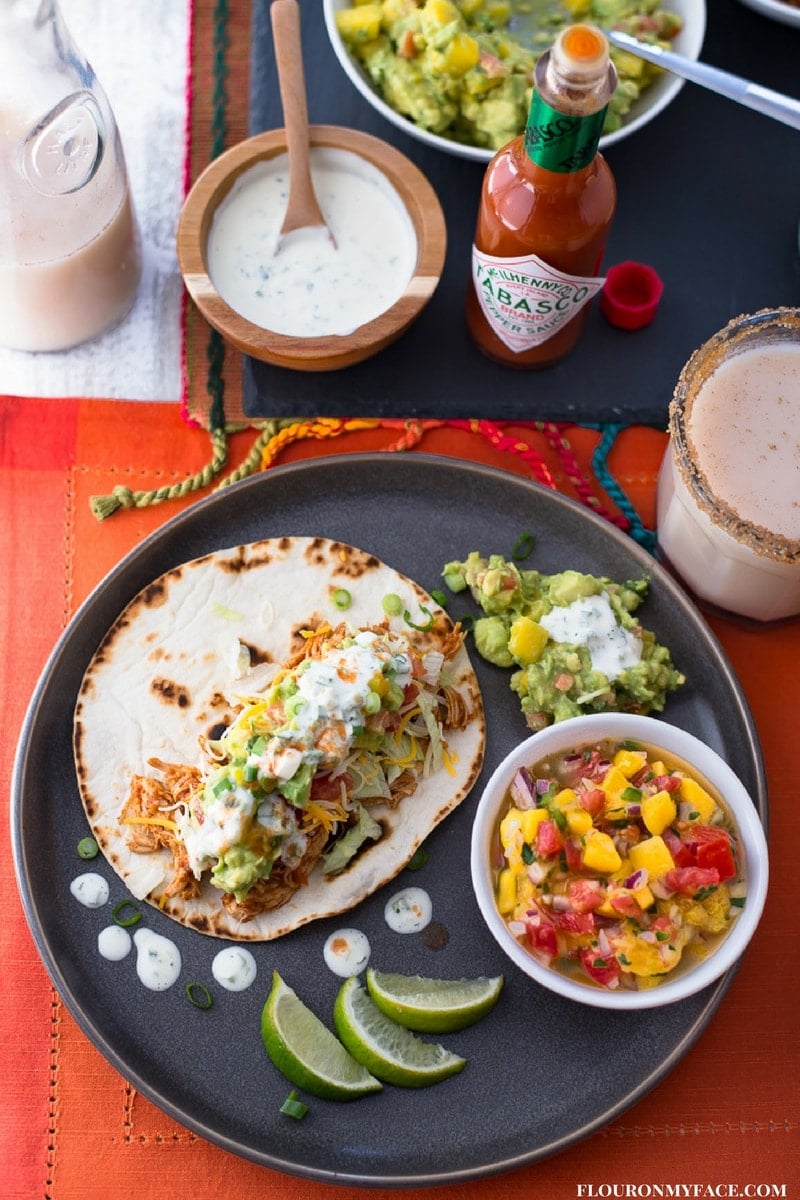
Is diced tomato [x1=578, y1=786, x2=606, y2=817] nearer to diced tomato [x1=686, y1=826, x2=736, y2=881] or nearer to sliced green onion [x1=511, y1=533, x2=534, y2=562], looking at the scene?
diced tomato [x1=686, y1=826, x2=736, y2=881]

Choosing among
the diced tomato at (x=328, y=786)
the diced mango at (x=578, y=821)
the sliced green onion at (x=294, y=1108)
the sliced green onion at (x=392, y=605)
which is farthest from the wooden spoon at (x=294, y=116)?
the sliced green onion at (x=294, y=1108)

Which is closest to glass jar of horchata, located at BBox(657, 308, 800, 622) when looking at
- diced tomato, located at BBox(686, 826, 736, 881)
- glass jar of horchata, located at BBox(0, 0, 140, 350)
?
diced tomato, located at BBox(686, 826, 736, 881)

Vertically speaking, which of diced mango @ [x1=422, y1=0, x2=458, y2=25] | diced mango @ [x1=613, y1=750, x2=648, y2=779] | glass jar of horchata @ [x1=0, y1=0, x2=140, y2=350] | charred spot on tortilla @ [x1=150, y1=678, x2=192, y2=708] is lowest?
charred spot on tortilla @ [x1=150, y1=678, x2=192, y2=708]

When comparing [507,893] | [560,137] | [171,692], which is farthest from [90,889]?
[560,137]

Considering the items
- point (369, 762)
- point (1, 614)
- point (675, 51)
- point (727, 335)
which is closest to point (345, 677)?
point (369, 762)

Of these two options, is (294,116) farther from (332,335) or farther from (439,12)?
(332,335)
